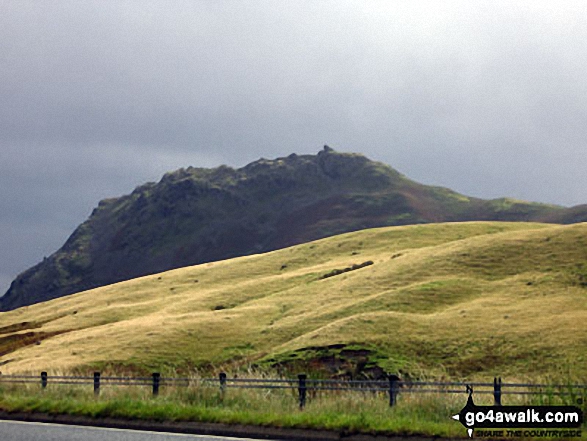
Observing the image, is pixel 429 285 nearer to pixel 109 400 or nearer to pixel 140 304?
pixel 140 304

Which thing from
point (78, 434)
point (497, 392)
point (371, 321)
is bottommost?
point (78, 434)

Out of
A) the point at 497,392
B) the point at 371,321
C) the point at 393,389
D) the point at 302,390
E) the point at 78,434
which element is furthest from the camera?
the point at 371,321

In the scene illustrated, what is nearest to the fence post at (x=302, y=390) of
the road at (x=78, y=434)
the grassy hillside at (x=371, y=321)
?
the road at (x=78, y=434)

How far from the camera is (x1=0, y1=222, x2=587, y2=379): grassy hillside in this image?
57.0 m

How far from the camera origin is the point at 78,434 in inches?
930

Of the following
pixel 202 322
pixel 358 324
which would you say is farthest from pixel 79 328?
pixel 358 324

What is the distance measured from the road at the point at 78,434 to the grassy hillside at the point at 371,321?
Answer: 31.4 meters

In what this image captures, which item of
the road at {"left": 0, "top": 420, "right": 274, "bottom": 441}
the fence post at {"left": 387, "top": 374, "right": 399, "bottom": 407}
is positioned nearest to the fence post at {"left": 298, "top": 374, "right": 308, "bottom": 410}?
the fence post at {"left": 387, "top": 374, "right": 399, "bottom": 407}

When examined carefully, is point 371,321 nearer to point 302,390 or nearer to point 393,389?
point 302,390

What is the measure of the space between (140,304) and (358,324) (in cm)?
4934

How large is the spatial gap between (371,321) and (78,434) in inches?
1761

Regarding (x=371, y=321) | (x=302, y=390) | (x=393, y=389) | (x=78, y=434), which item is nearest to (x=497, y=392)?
(x=393, y=389)

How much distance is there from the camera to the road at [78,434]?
22.2 meters

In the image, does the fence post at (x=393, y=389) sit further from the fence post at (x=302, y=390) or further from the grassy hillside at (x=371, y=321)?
the grassy hillside at (x=371, y=321)
